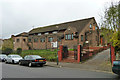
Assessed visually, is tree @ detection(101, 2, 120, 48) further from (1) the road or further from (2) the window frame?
(2) the window frame

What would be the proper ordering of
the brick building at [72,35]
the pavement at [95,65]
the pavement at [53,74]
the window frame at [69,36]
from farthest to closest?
the window frame at [69,36] → the brick building at [72,35] → the pavement at [95,65] → the pavement at [53,74]

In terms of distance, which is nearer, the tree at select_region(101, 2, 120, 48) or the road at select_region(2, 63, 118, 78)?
the road at select_region(2, 63, 118, 78)

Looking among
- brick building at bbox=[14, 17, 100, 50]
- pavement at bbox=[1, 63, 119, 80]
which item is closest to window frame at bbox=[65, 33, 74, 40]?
brick building at bbox=[14, 17, 100, 50]

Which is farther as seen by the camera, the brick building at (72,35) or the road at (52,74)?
the brick building at (72,35)

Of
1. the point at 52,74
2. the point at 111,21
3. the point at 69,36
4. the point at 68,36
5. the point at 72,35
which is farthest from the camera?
the point at 68,36

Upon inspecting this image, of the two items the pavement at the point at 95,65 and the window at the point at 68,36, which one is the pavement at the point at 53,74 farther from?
the window at the point at 68,36

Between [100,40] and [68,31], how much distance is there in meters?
8.73

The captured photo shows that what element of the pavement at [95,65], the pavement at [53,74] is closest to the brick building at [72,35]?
the pavement at [95,65]

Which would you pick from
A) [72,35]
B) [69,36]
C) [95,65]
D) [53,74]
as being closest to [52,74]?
[53,74]

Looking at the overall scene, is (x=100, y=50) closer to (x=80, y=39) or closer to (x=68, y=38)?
(x=80, y=39)

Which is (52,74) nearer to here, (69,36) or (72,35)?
(72,35)

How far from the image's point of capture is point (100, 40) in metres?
34.6

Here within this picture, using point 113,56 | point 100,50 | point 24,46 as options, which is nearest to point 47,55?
point 100,50

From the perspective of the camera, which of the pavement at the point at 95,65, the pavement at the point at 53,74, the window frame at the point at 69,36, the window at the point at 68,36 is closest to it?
the pavement at the point at 53,74
